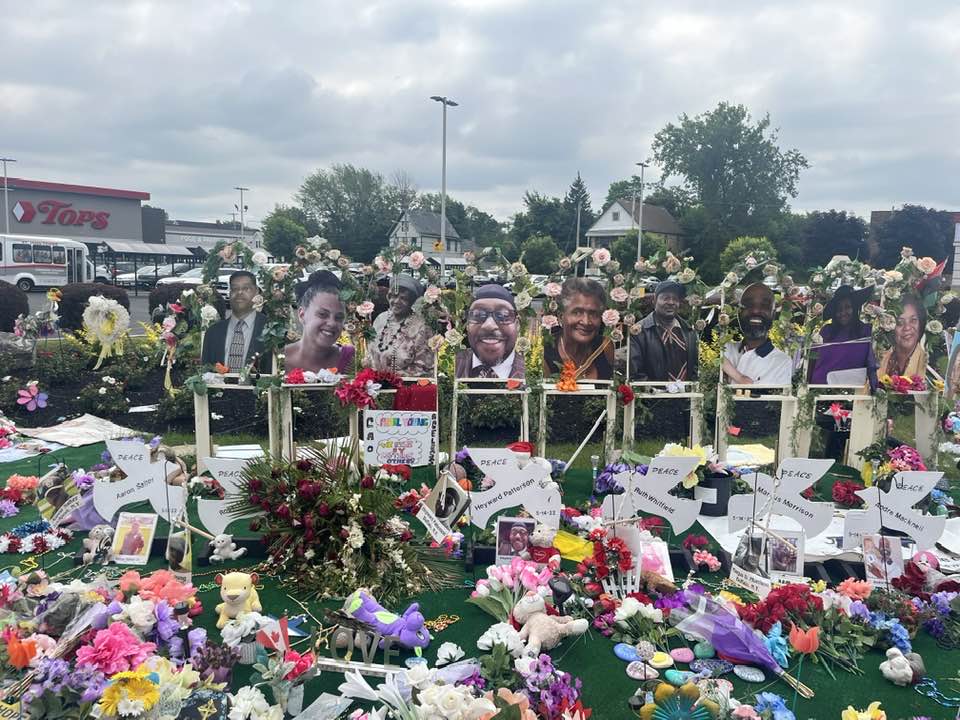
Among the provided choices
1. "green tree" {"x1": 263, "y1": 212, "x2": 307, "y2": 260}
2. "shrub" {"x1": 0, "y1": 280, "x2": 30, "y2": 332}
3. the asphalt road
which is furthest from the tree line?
"shrub" {"x1": 0, "y1": 280, "x2": 30, "y2": 332}

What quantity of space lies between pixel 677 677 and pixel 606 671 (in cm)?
34

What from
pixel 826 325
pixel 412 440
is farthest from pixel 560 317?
pixel 826 325

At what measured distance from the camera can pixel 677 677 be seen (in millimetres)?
3197

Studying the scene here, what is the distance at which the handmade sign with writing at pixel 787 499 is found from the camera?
13.8 ft

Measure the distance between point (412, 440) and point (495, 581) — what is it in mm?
2358

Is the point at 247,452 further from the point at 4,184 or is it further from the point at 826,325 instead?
the point at 4,184

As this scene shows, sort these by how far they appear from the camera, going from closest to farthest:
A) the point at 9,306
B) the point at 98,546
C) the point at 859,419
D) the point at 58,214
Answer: the point at 98,546 → the point at 859,419 → the point at 9,306 → the point at 58,214

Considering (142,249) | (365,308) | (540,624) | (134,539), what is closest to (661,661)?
(540,624)

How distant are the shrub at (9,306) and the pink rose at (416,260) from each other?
31.0ft

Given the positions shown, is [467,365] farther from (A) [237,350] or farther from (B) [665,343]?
(A) [237,350]

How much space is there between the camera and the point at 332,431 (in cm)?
798

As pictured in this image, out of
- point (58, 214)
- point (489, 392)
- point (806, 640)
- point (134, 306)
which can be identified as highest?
point (58, 214)

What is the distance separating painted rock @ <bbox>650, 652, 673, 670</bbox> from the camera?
3.33 meters

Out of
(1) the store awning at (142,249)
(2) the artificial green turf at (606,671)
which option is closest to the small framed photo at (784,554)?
(2) the artificial green turf at (606,671)
